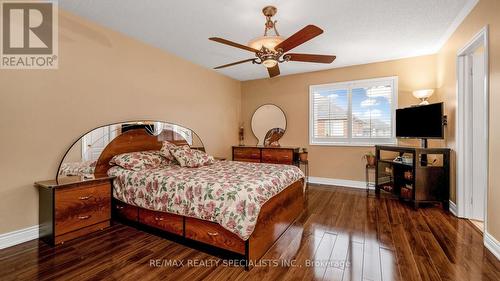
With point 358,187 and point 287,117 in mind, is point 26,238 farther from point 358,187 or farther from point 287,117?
point 358,187

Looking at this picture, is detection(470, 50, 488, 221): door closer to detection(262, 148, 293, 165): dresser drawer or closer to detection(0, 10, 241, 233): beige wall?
detection(262, 148, 293, 165): dresser drawer

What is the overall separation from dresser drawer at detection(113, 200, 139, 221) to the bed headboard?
43 cm

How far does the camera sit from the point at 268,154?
487 centimetres

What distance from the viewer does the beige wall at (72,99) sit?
2264 millimetres

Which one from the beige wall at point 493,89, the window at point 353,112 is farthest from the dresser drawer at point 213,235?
the window at point 353,112

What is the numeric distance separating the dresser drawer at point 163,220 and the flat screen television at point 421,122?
372cm

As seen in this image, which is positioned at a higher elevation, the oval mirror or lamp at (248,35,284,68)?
lamp at (248,35,284,68)

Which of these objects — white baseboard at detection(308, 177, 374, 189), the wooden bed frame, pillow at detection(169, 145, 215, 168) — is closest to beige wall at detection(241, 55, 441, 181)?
white baseboard at detection(308, 177, 374, 189)

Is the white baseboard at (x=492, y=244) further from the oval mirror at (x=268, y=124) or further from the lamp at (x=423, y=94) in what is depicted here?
the oval mirror at (x=268, y=124)

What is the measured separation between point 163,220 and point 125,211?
27.8 inches

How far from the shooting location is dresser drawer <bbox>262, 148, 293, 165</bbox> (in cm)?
464

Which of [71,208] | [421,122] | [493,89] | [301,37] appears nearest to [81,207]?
[71,208]

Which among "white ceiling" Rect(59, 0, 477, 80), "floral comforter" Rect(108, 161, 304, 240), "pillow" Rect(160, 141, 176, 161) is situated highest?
"white ceiling" Rect(59, 0, 477, 80)

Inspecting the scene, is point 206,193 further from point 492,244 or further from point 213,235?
point 492,244
